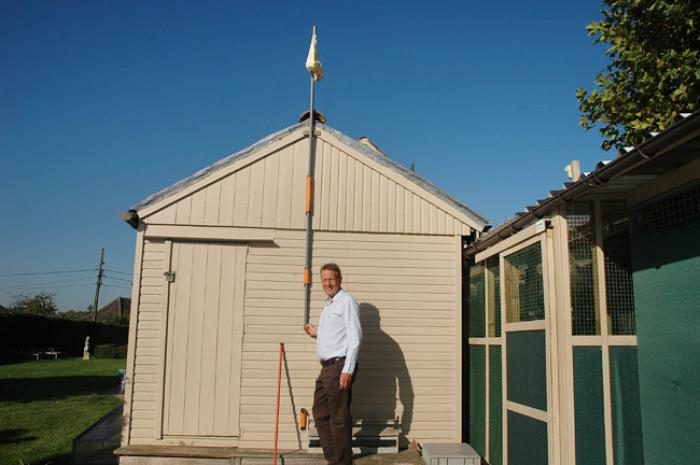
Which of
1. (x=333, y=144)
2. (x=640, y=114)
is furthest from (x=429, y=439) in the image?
(x=640, y=114)

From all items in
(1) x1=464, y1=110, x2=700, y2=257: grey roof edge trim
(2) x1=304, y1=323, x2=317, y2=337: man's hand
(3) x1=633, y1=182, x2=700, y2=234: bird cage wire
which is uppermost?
(1) x1=464, y1=110, x2=700, y2=257: grey roof edge trim

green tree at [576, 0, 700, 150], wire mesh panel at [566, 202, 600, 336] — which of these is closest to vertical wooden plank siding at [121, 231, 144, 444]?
wire mesh panel at [566, 202, 600, 336]

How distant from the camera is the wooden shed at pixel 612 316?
3264 millimetres

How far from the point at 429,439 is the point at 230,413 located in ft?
6.86

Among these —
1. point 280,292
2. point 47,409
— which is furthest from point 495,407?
point 47,409

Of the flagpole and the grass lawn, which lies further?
the grass lawn

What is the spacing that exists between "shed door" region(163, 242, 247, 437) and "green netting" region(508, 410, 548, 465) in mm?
2764

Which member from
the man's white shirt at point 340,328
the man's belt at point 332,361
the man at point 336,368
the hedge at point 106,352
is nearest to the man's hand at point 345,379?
the man at point 336,368

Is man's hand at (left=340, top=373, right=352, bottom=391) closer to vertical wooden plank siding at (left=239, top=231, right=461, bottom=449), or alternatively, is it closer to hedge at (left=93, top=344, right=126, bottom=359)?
vertical wooden plank siding at (left=239, top=231, right=461, bottom=449)

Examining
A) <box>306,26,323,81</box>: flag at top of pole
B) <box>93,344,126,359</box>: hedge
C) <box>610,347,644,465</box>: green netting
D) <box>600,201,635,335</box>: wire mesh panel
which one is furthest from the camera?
<box>93,344,126,359</box>: hedge

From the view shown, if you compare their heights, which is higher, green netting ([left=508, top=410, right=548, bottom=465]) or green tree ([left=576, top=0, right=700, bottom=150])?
green tree ([left=576, top=0, right=700, bottom=150])

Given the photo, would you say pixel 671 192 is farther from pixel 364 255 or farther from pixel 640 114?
pixel 640 114

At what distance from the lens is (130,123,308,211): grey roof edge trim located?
6155 mm

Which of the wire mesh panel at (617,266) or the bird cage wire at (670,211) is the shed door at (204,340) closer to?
the wire mesh panel at (617,266)
